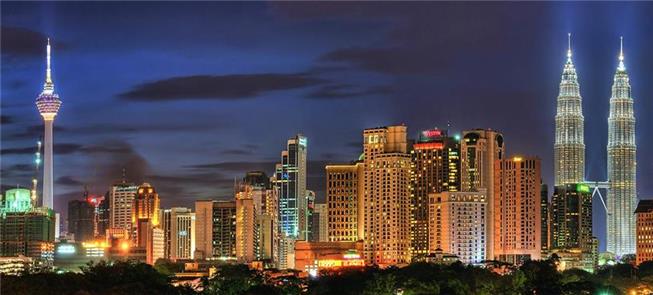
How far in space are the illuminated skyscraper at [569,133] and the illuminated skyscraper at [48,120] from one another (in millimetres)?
61174

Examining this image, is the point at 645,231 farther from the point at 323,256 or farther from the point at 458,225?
the point at 323,256

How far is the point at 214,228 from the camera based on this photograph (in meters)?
158

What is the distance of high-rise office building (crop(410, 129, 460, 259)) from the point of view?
136250 millimetres

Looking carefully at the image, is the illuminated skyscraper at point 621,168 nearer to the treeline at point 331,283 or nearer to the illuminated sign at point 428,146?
the illuminated sign at point 428,146

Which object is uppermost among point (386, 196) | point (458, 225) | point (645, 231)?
point (386, 196)

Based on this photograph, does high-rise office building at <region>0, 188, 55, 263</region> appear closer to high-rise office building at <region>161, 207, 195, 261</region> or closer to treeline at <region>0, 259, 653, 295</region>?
high-rise office building at <region>161, 207, 195, 261</region>

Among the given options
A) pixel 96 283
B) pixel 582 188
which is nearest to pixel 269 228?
pixel 582 188

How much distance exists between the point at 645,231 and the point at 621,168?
35.1m

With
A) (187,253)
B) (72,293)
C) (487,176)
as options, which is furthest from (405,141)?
(72,293)

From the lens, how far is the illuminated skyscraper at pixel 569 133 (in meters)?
172

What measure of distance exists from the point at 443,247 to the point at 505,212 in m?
11.0

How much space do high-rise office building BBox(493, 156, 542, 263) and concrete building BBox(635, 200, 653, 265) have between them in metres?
11.2

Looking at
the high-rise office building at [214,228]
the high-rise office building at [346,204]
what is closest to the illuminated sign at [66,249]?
the high-rise office building at [214,228]

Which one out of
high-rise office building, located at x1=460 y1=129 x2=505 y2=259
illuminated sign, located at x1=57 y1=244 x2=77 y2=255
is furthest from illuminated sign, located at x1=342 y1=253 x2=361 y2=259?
illuminated sign, located at x1=57 y1=244 x2=77 y2=255
